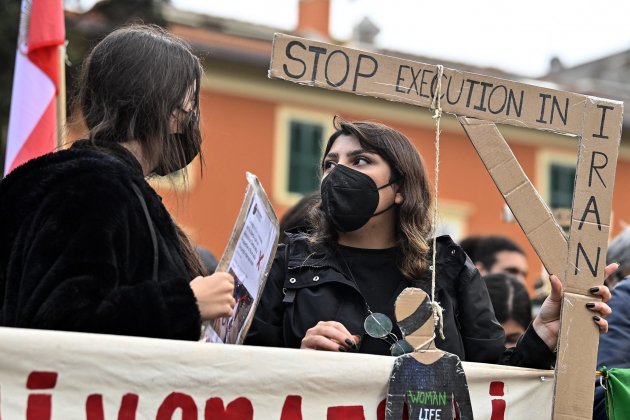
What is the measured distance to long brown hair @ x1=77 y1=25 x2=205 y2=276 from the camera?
2998 mm

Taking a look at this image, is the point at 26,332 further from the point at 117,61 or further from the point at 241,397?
the point at 117,61

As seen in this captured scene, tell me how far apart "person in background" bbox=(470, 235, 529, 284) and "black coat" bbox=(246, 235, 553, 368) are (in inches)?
127

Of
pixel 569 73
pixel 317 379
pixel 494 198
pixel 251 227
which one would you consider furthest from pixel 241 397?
pixel 569 73

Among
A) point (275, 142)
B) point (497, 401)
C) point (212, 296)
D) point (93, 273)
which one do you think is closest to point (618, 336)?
point (497, 401)

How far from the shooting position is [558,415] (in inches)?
125

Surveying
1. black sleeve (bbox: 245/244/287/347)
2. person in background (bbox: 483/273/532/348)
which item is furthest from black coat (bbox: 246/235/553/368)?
→ person in background (bbox: 483/273/532/348)

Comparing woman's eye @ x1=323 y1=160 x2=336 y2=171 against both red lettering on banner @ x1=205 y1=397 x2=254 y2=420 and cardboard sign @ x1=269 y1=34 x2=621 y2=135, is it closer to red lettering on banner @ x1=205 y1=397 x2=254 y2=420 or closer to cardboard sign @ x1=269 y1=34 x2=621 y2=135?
cardboard sign @ x1=269 y1=34 x2=621 y2=135

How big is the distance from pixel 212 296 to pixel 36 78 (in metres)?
2.37

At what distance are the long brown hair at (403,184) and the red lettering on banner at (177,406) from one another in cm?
96

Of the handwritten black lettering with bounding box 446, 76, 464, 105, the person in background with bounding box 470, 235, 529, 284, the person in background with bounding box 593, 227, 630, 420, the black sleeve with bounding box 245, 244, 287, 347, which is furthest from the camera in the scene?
the person in background with bounding box 470, 235, 529, 284

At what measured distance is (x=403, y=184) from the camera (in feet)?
11.9

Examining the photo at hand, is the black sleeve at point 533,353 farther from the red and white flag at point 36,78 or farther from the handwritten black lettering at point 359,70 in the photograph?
the red and white flag at point 36,78

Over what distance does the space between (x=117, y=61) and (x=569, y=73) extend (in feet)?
100

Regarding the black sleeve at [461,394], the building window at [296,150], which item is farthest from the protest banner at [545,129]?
the building window at [296,150]
